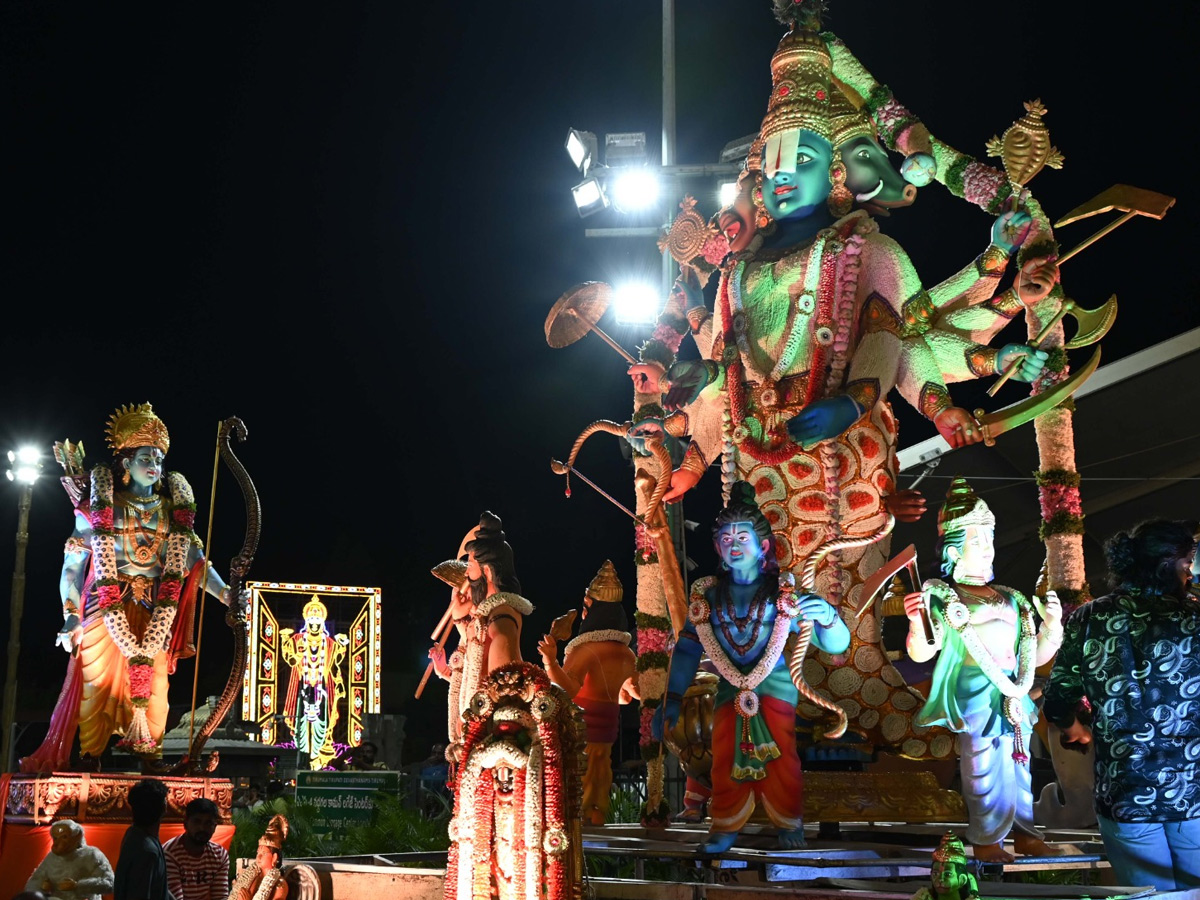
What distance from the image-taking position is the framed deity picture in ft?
46.8

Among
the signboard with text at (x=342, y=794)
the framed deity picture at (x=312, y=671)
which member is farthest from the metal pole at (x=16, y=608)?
the signboard with text at (x=342, y=794)

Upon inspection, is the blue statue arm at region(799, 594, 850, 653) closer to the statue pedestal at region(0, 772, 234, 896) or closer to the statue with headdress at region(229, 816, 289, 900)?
the statue with headdress at region(229, 816, 289, 900)

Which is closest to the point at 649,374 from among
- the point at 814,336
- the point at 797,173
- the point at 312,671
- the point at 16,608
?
the point at 814,336

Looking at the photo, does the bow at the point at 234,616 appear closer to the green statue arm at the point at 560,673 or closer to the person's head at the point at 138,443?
the person's head at the point at 138,443

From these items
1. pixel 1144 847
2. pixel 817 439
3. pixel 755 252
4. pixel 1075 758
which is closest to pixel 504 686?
pixel 1144 847

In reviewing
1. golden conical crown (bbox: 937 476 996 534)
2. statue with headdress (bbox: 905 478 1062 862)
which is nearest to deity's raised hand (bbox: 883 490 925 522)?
golden conical crown (bbox: 937 476 996 534)

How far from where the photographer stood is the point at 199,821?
495 centimetres

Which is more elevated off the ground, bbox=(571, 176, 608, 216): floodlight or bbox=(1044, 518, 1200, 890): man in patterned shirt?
bbox=(571, 176, 608, 216): floodlight

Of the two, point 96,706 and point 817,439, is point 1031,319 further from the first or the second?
point 96,706

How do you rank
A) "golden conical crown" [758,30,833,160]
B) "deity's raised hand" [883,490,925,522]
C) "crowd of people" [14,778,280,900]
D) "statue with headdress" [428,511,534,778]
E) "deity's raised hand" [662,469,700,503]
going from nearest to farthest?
"crowd of people" [14,778,280,900] < "deity's raised hand" [883,490,925,522] < "golden conical crown" [758,30,833,160] < "statue with headdress" [428,511,534,778] < "deity's raised hand" [662,469,700,503]

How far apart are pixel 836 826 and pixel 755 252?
120 inches

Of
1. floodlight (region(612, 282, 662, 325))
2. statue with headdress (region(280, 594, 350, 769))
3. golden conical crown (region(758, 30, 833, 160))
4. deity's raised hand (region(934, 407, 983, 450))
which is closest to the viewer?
deity's raised hand (region(934, 407, 983, 450))

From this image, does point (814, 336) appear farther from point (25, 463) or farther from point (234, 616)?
point (25, 463)

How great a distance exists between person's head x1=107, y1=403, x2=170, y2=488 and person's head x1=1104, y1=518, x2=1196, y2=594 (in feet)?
18.7
